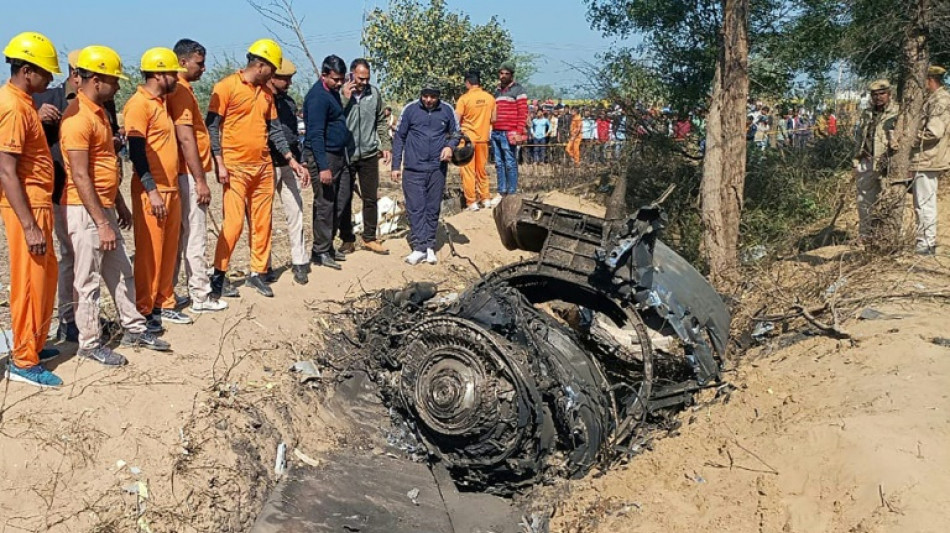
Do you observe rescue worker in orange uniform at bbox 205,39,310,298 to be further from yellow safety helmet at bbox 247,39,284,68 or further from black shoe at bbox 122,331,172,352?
black shoe at bbox 122,331,172,352

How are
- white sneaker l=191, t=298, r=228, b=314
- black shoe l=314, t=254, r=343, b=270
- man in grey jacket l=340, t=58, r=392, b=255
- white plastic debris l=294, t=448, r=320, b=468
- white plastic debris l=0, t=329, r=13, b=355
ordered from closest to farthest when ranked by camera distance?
white plastic debris l=294, t=448, r=320, b=468
white plastic debris l=0, t=329, r=13, b=355
white sneaker l=191, t=298, r=228, b=314
black shoe l=314, t=254, r=343, b=270
man in grey jacket l=340, t=58, r=392, b=255

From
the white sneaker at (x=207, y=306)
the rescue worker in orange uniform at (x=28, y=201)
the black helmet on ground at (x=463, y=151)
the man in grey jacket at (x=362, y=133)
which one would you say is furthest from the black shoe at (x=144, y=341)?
the black helmet on ground at (x=463, y=151)

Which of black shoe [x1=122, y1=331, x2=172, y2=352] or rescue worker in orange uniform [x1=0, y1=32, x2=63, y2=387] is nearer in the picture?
rescue worker in orange uniform [x1=0, y1=32, x2=63, y2=387]

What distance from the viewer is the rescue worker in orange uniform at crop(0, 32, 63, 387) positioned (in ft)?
13.9

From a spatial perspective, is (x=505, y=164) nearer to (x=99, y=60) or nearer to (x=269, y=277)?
(x=269, y=277)

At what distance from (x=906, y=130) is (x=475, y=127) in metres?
5.26

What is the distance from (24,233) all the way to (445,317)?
2.49 meters

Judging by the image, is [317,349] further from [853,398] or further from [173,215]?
[853,398]

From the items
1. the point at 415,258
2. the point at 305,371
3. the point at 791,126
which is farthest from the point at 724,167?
the point at 791,126

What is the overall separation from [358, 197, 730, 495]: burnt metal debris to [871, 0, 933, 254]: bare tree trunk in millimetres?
3229

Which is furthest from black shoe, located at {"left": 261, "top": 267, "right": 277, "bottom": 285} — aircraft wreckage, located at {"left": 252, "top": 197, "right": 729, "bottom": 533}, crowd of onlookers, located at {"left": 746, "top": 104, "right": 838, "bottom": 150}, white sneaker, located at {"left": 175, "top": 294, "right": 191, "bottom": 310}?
crowd of onlookers, located at {"left": 746, "top": 104, "right": 838, "bottom": 150}

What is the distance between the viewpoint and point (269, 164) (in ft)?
22.0

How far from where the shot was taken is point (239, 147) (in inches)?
254

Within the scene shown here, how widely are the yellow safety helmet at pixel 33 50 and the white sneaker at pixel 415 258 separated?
14.8 ft
